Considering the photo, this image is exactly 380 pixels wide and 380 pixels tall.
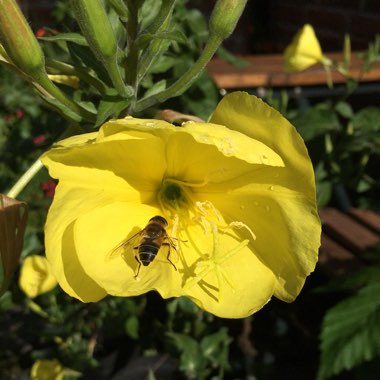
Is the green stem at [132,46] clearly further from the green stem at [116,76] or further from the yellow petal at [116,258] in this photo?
the yellow petal at [116,258]

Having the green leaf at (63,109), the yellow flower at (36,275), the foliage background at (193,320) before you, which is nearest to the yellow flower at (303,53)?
the foliage background at (193,320)

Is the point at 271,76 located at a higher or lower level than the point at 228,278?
lower

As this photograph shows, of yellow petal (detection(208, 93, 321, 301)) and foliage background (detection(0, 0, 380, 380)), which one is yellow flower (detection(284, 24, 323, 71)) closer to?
foliage background (detection(0, 0, 380, 380))

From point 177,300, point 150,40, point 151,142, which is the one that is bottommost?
point 177,300

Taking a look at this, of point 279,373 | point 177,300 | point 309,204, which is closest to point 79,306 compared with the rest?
point 177,300

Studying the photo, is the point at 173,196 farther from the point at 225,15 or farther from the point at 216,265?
the point at 225,15

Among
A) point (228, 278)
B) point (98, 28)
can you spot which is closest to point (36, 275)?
point (228, 278)

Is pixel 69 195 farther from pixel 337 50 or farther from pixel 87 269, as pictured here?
pixel 337 50
